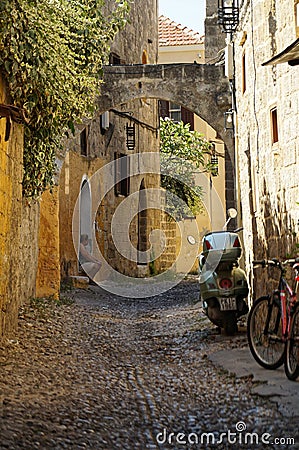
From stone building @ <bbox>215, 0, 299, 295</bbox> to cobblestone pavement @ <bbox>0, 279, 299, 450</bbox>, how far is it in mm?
1348

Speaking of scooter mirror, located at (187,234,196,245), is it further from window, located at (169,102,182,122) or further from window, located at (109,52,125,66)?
window, located at (109,52,125,66)

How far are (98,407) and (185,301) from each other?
956 centimetres

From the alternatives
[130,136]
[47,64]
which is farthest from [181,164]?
[47,64]

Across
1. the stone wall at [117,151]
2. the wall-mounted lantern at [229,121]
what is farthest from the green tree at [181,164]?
the wall-mounted lantern at [229,121]

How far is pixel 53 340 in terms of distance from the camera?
25.7ft

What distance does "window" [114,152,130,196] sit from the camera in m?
20.9

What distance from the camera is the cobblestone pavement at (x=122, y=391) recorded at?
420 centimetres

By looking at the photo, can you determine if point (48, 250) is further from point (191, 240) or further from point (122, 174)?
point (191, 240)

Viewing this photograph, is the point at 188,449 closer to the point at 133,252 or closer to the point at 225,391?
the point at 225,391

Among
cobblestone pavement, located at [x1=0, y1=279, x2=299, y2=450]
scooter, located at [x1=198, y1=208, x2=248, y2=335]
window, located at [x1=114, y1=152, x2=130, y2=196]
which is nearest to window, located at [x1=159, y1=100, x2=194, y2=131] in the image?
window, located at [x1=114, y1=152, x2=130, y2=196]

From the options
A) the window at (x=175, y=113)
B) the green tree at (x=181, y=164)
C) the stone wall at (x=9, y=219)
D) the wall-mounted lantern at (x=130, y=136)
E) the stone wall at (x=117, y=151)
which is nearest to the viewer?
the stone wall at (x=9, y=219)

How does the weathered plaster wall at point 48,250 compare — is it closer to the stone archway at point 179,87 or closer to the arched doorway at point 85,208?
the stone archway at point 179,87

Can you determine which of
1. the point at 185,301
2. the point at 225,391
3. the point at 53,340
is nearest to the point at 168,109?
the point at 185,301

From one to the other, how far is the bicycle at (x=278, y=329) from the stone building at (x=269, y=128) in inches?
23.9
